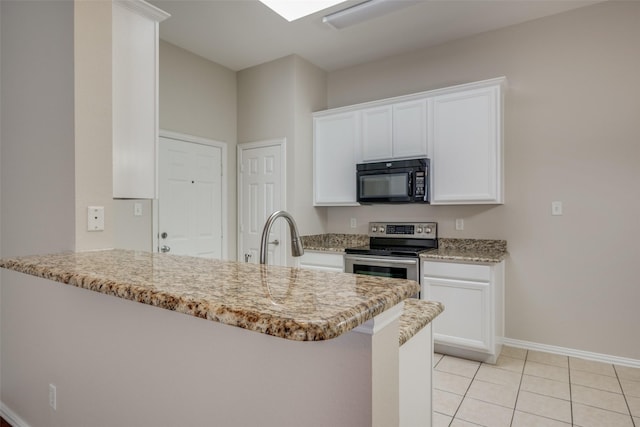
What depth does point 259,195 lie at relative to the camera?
415 centimetres

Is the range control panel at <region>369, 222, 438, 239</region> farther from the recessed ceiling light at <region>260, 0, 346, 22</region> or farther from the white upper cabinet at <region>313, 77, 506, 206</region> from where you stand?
the recessed ceiling light at <region>260, 0, 346, 22</region>

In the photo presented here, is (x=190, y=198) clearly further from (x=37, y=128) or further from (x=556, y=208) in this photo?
(x=556, y=208)

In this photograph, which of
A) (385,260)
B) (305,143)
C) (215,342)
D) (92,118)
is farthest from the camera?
(305,143)

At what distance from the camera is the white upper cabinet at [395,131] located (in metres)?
3.46

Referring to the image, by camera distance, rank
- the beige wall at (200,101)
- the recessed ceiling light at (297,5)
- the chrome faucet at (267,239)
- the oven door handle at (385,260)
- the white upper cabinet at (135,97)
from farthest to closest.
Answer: the beige wall at (200,101)
the oven door handle at (385,260)
the recessed ceiling light at (297,5)
the white upper cabinet at (135,97)
the chrome faucet at (267,239)

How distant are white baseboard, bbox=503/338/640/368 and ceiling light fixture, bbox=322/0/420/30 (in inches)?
118

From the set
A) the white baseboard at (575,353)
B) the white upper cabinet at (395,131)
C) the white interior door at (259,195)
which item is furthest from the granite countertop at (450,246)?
the white upper cabinet at (395,131)

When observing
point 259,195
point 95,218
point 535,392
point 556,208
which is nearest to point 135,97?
point 95,218

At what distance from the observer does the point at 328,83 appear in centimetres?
440

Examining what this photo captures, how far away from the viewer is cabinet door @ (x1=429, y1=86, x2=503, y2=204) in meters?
3.10

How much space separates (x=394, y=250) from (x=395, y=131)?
1.17 metres

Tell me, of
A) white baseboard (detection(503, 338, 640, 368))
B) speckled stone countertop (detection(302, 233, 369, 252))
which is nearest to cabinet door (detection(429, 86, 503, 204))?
speckled stone countertop (detection(302, 233, 369, 252))

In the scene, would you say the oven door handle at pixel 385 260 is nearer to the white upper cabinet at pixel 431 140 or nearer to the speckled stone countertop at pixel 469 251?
the speckled stone countertop at pixel 469 251

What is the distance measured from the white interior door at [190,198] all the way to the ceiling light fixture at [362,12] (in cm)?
185
